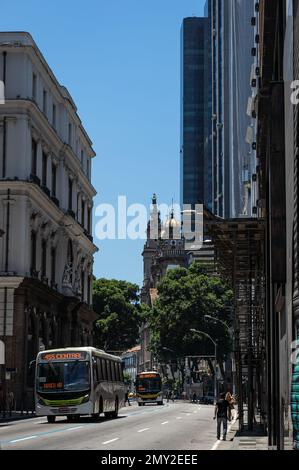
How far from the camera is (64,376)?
129 ft

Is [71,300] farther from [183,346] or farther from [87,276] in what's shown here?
[183,346]

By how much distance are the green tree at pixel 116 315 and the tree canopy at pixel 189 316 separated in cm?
301

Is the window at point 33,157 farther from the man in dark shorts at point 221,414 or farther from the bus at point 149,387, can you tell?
the man in dark shorts at point 221,414

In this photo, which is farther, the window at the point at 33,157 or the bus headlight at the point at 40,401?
the window at the point at 33,157

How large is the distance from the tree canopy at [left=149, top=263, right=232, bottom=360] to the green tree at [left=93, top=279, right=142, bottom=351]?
3.01m

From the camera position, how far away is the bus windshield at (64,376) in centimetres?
3906

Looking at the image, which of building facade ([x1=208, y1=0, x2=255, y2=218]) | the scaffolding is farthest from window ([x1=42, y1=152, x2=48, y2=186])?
building facade ([x1=208, y1=0, x2=255, y2=218])

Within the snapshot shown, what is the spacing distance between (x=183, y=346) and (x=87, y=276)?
1883 cm

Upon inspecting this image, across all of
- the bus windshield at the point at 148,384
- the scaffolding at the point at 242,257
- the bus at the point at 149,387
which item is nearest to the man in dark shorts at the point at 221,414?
the scaffolding at the point at 242,257

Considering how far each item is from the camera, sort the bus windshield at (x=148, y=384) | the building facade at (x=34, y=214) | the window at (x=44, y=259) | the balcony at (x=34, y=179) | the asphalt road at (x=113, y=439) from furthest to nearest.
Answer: the bus windshield at (x=148, y=384), the window at (x=44, y=259), the balcony at (x=34, y=179), the building facade at (x=34, y=214), the asphalt road at (x=113, y=439)

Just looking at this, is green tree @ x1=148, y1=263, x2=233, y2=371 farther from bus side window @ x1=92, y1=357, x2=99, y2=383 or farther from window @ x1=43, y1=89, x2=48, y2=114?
bus side window @ x1=92, y1=357, x2=99, y2=383

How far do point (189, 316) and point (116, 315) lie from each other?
Answer: 8.57 m

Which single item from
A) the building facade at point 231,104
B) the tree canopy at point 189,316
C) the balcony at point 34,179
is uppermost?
the building facade at point 231,104

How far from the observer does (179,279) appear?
10194 centimetres
